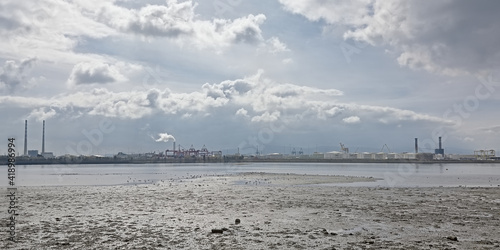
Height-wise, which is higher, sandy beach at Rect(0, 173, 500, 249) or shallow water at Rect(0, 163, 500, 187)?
sandy beach at Rect(0, 173, 500, 249)

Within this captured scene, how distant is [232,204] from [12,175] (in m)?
15.3

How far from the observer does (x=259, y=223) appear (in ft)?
72.2

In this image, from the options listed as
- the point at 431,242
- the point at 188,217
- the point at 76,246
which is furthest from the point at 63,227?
the point at 431,242

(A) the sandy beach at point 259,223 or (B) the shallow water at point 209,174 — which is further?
(B) the shallow water at point 209,174

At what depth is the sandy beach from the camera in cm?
1678

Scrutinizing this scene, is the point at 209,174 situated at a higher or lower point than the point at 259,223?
lower

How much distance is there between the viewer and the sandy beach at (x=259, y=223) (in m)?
16.8

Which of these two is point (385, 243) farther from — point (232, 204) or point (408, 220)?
point (232, 204)

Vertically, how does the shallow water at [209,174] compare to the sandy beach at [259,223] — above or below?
below

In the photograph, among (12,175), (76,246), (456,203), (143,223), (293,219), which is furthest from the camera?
(456,203)

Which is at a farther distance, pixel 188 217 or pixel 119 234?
pixel 188 217

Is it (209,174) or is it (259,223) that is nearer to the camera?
(259,223)

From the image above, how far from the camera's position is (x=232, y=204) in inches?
1216

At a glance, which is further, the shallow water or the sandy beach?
the shallow water
